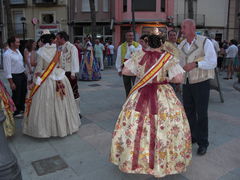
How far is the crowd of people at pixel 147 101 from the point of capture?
2982mm

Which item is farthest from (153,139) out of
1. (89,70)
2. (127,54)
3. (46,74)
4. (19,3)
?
(19,3)

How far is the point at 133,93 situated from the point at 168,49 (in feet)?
2.30

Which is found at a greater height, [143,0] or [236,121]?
[143,0]

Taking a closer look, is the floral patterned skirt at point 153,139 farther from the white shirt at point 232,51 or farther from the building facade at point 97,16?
the building facade at point 97,16

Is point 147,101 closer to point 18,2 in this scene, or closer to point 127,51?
point 127,51

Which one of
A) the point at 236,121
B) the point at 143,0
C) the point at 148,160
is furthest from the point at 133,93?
the point at 143,0

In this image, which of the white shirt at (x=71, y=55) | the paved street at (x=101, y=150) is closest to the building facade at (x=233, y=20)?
the paved street at (x=101, y=150)

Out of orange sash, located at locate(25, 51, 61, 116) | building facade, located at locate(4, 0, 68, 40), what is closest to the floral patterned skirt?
orange sash, located at locate(25, 51, 61, 116)

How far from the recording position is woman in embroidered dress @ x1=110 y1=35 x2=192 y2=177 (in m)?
2.96

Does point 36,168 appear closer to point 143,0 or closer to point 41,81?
point 41,81

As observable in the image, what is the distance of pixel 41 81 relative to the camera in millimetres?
4414

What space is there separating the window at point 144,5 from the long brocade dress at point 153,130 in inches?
934

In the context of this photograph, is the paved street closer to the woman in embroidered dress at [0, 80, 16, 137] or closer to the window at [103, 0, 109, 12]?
the woman in embroidered dress at [0, 80, 16, 137]

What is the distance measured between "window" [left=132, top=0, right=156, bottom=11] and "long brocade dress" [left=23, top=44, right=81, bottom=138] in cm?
2246
